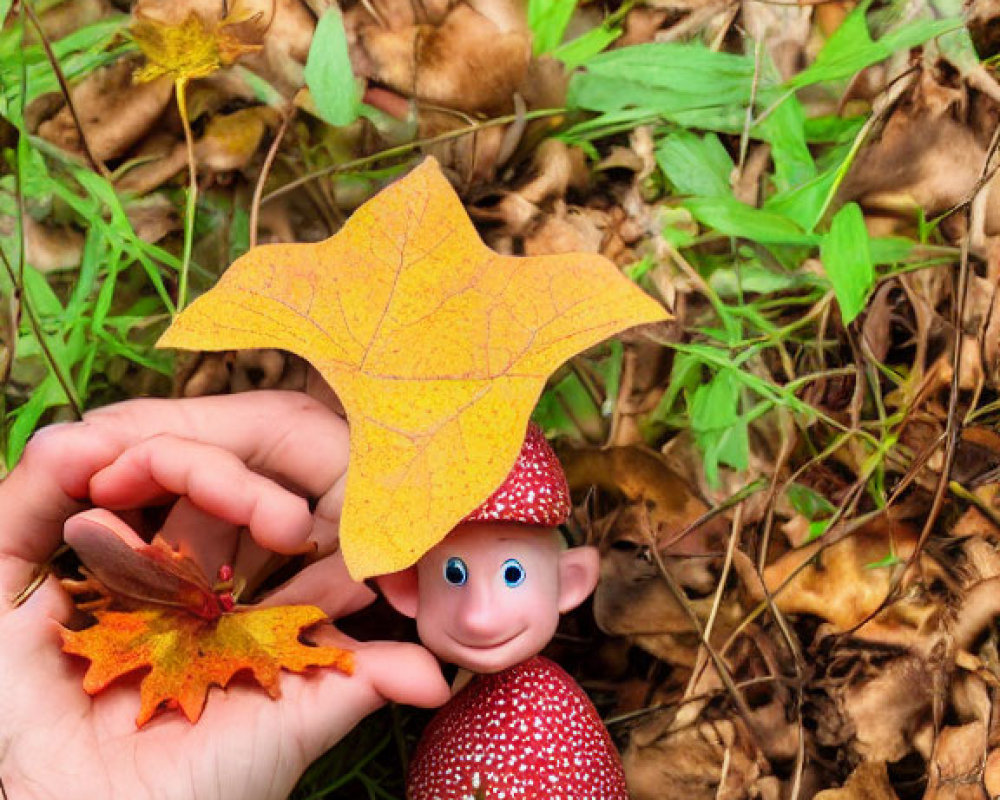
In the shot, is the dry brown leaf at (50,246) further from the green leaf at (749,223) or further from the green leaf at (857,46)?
the green leaf at (857,46)

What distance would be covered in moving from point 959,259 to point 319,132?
2.17 feet

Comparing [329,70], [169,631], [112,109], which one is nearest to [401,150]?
[329,70]

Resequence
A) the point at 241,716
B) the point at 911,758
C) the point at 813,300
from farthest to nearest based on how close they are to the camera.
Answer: the point at 813,300
the point at 911,758
the point at 241,716

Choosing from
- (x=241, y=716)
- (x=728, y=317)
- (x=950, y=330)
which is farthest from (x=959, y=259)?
(x=241, y=716)

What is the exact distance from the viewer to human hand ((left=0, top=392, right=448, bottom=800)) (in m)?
0.98

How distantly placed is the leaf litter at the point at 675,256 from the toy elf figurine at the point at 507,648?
156 mm

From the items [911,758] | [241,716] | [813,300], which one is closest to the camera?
[241,716]

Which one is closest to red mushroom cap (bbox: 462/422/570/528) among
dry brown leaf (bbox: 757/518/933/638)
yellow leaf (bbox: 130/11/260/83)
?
dry brown leaf (bbox: 757/518/933/638)

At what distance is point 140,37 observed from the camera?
1.16 meters

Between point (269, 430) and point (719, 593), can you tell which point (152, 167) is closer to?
point (269, 430)

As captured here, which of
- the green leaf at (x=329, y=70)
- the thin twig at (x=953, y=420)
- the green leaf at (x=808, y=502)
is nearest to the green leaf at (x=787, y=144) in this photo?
the thin twig at (x=953, y=420)

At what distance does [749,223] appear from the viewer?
120cm

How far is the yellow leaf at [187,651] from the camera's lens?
1.01m

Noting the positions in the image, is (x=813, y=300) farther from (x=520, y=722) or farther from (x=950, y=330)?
(x=520, y=722)
